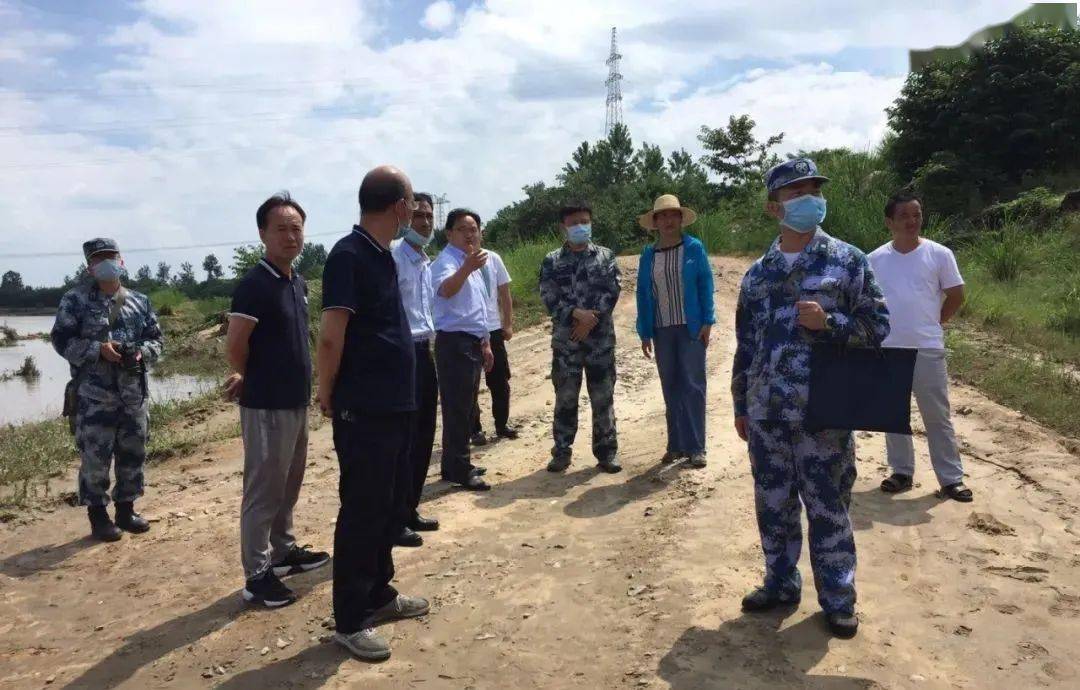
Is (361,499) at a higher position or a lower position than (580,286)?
lower

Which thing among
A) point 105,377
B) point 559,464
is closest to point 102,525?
point 105,377

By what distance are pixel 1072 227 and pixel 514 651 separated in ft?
45.7

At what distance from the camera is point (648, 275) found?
19.7ft

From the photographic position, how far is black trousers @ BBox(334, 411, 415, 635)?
10.9 feet

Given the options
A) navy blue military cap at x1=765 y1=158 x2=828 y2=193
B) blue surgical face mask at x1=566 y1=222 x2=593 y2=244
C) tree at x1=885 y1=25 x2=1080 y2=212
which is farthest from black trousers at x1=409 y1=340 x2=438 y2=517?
tree at x1=885 y1=25 x2=1080 y2=212

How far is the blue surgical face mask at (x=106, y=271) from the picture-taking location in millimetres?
5227

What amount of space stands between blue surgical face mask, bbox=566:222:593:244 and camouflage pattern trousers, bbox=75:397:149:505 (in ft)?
10.4

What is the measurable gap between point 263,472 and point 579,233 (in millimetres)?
2966

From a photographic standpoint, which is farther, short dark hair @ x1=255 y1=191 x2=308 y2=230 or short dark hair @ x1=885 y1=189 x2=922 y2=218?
short dark hair @ x1=885 y1=189 x2=922 y2=218

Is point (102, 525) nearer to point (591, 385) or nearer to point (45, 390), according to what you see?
point (591, 385)

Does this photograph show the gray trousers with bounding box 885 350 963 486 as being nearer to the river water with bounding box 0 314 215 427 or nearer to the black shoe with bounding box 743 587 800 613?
the black shoe with bounding box 743 587 800 613

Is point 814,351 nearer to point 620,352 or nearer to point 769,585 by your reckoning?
point 769,585

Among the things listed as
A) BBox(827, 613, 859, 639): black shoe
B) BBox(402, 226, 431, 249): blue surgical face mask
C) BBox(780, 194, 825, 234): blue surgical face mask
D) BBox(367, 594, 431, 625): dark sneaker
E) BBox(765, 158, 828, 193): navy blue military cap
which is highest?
BBox(765, 158, 828, 193): navy blue military cap

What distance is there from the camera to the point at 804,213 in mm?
3361
